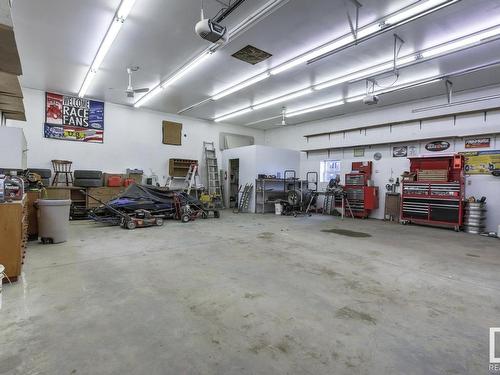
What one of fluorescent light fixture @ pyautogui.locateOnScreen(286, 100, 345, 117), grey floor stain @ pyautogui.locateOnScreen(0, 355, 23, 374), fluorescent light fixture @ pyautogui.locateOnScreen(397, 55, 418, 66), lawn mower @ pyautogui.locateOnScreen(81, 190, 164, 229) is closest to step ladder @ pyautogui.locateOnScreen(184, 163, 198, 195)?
lawn mower @ pyautogui.locateOnScreen(81, 190, 164, 229)

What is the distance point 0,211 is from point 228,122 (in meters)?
9.27

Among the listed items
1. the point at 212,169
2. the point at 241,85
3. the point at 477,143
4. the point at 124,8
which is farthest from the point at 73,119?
the point at 477,143

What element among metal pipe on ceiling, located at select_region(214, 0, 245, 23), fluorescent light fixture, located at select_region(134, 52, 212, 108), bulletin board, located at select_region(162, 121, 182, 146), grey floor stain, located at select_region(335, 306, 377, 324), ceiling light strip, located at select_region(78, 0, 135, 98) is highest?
fluorescent light fixture, located at select_region(134, 52, 212, 108)

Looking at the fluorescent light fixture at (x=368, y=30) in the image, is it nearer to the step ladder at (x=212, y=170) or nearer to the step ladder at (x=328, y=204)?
the step ladder at (x=328, y=204)

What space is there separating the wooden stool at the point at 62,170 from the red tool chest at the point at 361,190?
8.73 meters

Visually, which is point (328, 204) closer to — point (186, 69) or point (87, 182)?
point (186, 69)

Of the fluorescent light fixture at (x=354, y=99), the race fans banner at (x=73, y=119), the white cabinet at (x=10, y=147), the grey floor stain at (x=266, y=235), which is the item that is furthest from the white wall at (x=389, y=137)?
the white cabinet at (x=10, y=147)

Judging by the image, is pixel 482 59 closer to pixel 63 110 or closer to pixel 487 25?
pixel 487 25

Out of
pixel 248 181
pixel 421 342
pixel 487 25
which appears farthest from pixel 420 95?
pixel 421 342

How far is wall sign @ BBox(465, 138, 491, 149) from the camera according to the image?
6.45 metres

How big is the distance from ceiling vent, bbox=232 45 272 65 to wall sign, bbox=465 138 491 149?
5.69m

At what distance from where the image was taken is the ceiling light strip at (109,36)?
370 centimetres

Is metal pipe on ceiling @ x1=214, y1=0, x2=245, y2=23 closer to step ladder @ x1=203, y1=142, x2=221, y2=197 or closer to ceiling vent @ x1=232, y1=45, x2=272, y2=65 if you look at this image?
ceiling vent @ x1=232, y1=45, x2=272, y2=65

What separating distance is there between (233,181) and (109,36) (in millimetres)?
7141
